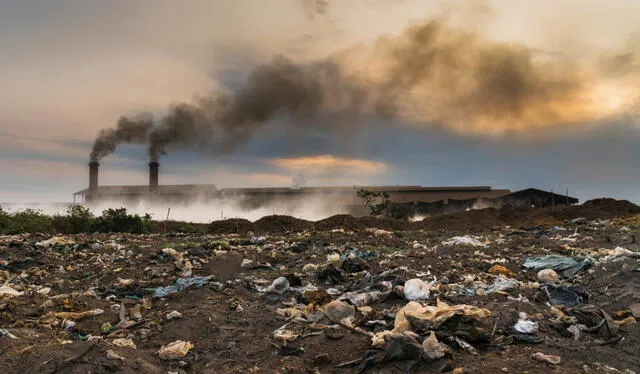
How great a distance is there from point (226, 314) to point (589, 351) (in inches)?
141

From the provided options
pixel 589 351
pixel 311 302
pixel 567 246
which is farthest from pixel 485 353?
pixel 567 246

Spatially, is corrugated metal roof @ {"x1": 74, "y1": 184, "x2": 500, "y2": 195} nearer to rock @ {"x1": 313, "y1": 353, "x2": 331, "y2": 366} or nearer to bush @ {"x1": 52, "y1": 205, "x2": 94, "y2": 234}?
bush @ {"x1": 52, "y1": 205, "x2": 94, "y2": 234}

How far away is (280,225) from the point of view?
19344mm

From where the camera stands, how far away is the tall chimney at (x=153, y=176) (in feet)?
99.6

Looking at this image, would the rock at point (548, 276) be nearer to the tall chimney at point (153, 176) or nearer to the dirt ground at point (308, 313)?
the dirt ground at point (308, 313)

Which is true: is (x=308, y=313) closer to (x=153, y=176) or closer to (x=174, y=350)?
(x=174, y=350)

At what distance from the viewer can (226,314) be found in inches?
210

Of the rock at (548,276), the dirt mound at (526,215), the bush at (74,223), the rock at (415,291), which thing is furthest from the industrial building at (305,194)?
the rock at (415,291)

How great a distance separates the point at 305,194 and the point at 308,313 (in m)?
25.8

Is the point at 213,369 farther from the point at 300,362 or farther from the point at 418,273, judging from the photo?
the point at 418,273

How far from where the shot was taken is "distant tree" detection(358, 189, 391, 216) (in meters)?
26.9

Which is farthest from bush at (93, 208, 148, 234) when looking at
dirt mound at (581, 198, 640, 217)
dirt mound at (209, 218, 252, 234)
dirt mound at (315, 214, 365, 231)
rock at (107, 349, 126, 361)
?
dirt mound at (581, 198, 640, 217)

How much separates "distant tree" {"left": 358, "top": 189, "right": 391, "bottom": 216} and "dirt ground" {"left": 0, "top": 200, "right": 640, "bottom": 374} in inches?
682

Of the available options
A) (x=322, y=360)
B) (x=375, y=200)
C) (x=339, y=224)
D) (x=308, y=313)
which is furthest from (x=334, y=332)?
(x=375, y=200)
